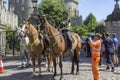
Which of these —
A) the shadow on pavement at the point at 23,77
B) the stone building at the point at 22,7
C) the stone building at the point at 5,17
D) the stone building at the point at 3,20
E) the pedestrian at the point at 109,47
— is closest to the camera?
the shadow on pavement at the point at 23,77

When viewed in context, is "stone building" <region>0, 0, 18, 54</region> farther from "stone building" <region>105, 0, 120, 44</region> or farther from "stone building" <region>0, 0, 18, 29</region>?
"stone building" <region>105, 0, 120, 44</region>

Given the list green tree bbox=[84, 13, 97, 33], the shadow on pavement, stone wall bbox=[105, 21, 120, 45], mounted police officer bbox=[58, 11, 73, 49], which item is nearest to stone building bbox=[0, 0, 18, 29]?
green tree bbox=[84, 13, 97, 33]

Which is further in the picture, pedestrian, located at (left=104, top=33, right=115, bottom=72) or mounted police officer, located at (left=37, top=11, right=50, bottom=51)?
pedestrian, located at (left=104, top=33, right=115, bottom=72)

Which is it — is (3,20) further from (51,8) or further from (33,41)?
(33,41)

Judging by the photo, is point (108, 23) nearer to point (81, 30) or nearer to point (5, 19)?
point (5, 19)

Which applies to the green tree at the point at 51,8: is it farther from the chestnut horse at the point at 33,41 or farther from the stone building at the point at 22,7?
the chestnut horse at the point at 33,41

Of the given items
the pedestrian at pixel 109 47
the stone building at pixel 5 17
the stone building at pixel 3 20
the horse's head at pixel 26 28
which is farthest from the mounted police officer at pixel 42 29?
the stone building at pixel 5 17

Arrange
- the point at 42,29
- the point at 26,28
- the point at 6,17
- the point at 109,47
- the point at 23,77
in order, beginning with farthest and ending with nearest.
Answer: the point at 6,17 → the point at 109,47 → the point at 23,77 → the point at 26,28 → the point at 42,29

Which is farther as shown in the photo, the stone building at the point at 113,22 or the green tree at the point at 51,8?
the green tree at the point at 51,8

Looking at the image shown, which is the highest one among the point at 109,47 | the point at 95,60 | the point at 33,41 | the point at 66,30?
the point at 66,30

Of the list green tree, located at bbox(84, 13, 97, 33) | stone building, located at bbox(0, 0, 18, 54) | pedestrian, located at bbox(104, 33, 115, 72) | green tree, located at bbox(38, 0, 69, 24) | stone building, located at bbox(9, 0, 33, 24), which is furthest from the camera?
stone building, located at bbox(9, 0, 33, 24)

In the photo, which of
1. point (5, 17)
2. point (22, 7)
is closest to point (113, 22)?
point (5, 17)

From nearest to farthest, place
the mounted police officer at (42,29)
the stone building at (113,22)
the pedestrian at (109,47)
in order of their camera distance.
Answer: the mounted police officer at (42,29)
the pedestrian at (109,47)
the stone building at (113,22)

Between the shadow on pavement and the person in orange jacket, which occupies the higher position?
the person in orange jacket
